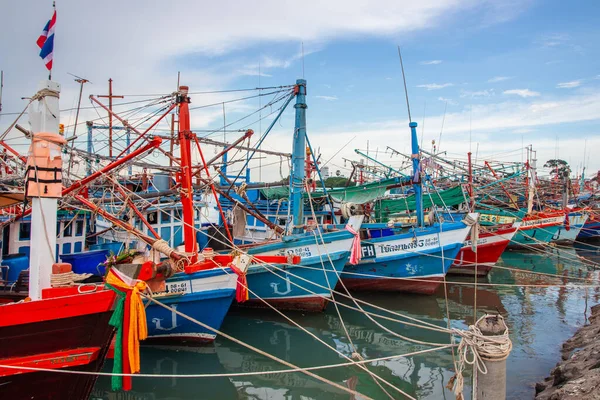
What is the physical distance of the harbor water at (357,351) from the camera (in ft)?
24.2

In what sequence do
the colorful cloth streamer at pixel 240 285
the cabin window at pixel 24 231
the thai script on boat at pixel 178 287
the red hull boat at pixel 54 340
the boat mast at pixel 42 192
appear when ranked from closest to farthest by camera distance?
the red hull boat at pixel 54 340
the boat mast at pixel 42 192
the colorful cloth streamer at pixel 240 285
the thai script on boat at pixel 178 287
the cabin window at pixel 24 231

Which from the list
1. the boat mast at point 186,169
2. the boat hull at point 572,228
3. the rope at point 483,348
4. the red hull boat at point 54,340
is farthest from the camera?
the boat hull at point 572,228

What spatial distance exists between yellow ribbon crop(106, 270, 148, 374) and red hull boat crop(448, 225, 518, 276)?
561 inches

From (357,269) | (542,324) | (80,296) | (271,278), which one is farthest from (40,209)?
(542,324)

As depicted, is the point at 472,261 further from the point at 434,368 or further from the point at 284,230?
the point at 434,368

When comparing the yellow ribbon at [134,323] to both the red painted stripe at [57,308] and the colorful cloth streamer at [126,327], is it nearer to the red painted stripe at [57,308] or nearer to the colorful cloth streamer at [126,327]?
the colorful cloth streamer at [126,327]

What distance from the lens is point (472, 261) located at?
57.2 feet

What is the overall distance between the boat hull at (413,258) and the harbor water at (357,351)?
1.69 ft

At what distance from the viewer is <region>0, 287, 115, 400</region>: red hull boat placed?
16.1 ft

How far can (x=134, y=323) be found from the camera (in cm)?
505

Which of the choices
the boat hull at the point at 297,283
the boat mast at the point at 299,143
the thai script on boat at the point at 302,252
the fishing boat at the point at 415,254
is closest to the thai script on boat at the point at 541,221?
the fishing boat at the point at 415,254

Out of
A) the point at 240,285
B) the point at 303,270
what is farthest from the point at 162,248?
the point at 303,270

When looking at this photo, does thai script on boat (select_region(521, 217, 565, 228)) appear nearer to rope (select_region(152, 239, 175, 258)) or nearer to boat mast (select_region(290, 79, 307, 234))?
boat mast (select_region(290, 79, 307, 234))

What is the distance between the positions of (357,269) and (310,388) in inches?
263
